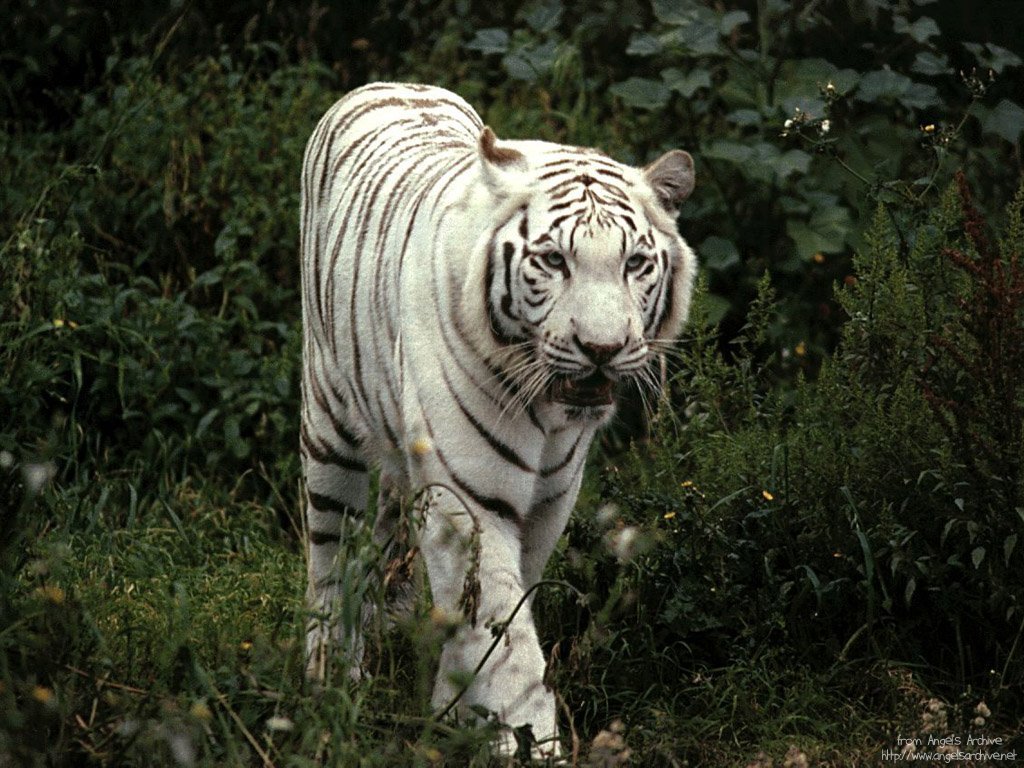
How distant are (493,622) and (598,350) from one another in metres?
0.63

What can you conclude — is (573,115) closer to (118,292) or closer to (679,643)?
(118,292)

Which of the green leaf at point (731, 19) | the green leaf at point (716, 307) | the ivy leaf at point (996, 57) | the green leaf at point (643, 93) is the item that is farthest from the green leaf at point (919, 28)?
the green leaf at point (716, 307)

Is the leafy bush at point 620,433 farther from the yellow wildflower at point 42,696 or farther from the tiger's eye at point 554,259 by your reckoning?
the tiger's eye at point 554,259

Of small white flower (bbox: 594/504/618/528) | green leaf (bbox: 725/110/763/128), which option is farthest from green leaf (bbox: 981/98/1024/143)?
small white flower (bbox: 594/504/618/528)

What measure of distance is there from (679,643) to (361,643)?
89 centimetres

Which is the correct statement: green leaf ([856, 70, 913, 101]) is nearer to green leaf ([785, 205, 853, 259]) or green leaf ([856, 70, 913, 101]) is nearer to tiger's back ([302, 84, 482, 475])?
green leaf ([785, 205, 853, 259])

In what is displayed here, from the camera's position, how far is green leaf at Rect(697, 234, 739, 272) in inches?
246

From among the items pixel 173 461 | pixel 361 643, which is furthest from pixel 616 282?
pixel 173 461

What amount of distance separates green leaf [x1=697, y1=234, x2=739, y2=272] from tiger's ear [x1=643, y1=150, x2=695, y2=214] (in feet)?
7.57

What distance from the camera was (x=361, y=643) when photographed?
4.54 meters

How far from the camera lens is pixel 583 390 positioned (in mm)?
3652

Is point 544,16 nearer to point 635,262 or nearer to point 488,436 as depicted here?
point 635,262

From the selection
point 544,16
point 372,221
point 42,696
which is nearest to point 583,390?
point 372,221

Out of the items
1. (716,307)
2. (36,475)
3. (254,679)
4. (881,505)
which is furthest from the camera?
(716,307)
